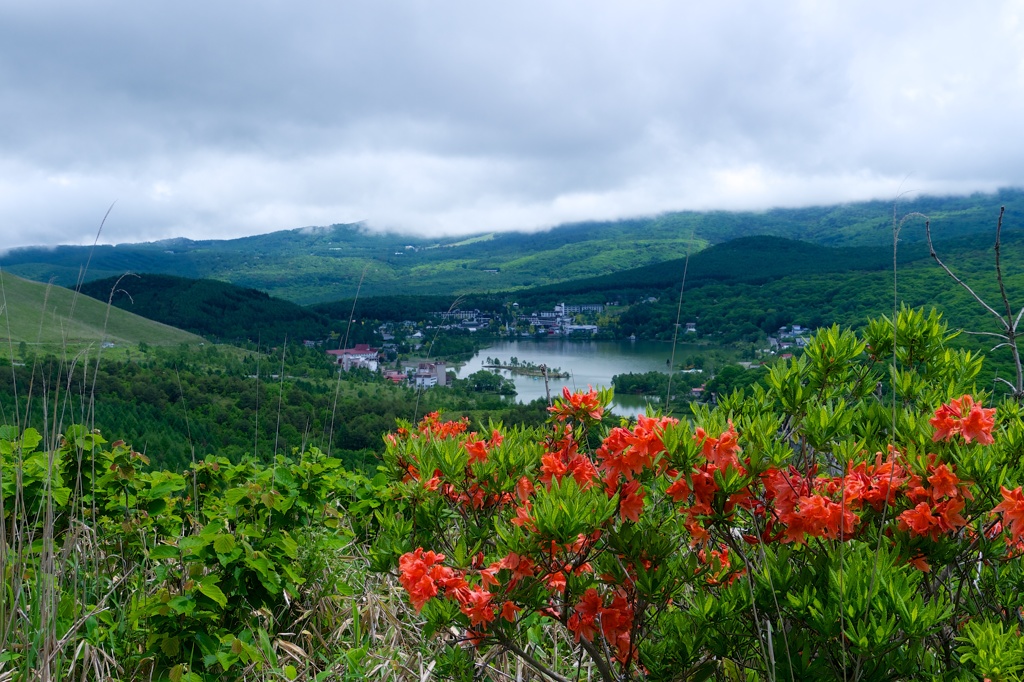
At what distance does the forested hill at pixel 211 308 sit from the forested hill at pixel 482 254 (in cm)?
2273

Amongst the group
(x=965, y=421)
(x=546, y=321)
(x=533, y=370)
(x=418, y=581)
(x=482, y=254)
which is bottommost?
(x=546, y=321)

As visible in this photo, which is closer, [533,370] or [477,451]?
[477,451]

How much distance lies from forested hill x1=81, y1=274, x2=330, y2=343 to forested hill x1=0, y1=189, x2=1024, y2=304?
2273 cm

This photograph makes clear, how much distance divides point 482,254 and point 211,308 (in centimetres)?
8862

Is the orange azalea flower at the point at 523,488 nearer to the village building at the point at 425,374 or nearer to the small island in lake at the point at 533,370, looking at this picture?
the small island in lake at the point at 533,370

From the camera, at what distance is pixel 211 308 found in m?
25.9

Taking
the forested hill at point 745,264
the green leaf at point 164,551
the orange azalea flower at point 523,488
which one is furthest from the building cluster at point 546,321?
the orange azalea flower at point 523,488

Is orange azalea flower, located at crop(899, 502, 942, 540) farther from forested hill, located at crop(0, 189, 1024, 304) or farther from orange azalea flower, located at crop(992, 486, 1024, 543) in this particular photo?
forested hill, located at crop(0, 189, 1024, 304)

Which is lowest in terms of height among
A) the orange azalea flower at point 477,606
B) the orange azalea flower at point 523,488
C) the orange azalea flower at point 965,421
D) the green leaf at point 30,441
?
the orange azalea flower at point 477,606

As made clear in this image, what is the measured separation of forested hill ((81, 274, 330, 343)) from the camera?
21.7m

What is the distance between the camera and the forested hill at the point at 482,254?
202ft

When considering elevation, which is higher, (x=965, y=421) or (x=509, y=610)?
(x=965, y=421)

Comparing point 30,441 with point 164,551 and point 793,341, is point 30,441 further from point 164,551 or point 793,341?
point 793,341

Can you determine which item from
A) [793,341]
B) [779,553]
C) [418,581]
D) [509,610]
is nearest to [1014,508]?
[779,553]
